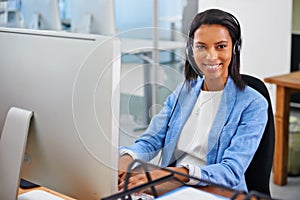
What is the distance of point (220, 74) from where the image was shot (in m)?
1.64

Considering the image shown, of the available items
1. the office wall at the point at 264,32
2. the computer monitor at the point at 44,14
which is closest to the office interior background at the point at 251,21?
the office wall at the point at 264,32

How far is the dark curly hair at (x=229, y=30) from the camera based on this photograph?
62.7 inches

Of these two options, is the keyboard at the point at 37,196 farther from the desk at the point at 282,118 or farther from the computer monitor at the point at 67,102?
the desk at the point at 282,118

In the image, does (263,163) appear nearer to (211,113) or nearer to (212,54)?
(211,113)

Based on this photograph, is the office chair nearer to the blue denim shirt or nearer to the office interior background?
the blue denim shirt

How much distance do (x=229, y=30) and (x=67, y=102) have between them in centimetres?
64

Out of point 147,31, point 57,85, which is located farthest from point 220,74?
point 57,85

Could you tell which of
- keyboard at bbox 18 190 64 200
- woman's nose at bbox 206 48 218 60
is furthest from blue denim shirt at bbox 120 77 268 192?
keyboard at bbox 18 190 64 200

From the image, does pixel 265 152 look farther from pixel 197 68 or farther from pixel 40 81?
pixel 40 81

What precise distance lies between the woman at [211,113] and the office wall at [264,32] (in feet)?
9.72

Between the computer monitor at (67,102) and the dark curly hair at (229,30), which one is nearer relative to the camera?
the computer monitor at (67,102)

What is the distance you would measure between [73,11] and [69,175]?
299 centimetres

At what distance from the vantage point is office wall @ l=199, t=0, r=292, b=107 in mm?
4465

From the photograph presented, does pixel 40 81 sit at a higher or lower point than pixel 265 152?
higher
